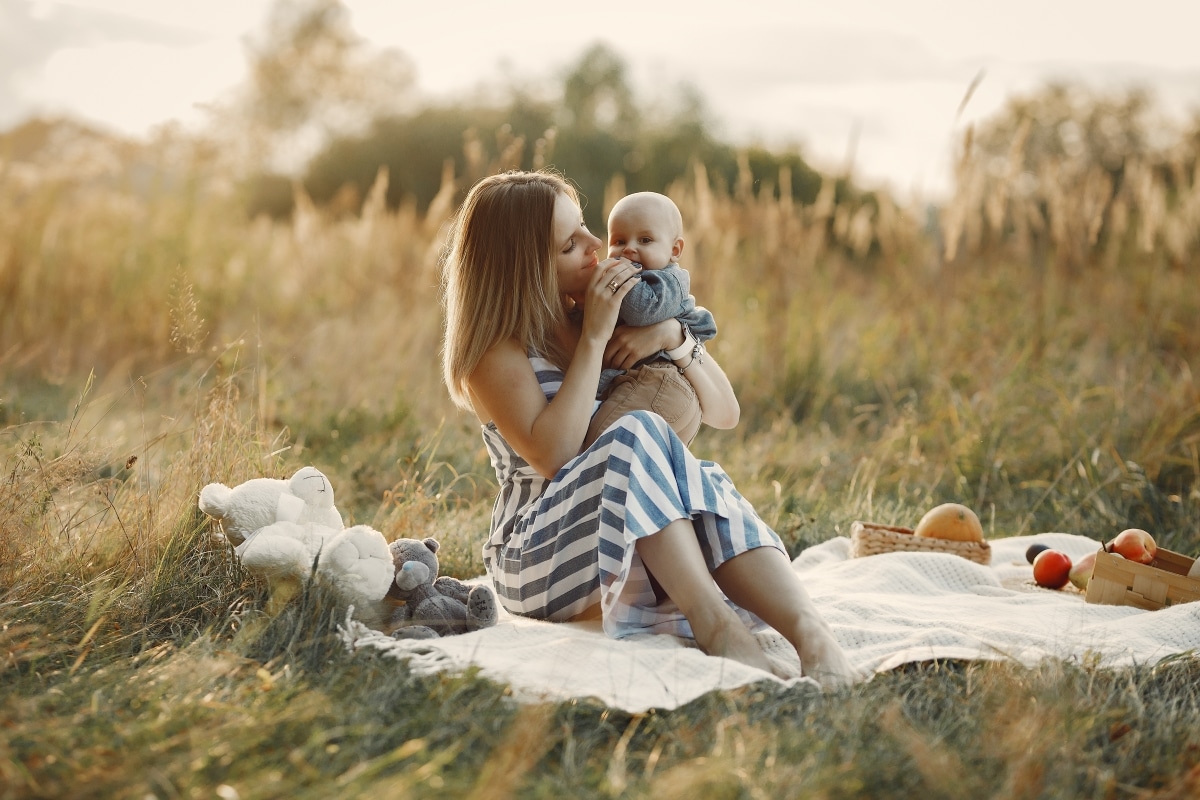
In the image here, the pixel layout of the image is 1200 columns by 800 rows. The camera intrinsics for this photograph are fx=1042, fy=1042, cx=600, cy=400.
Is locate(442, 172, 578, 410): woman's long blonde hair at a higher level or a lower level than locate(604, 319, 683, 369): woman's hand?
higher

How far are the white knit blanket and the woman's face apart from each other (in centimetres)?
89

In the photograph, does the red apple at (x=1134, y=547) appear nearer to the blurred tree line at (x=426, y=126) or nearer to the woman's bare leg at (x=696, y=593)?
the woman's bare leg at (x=696, y=593)

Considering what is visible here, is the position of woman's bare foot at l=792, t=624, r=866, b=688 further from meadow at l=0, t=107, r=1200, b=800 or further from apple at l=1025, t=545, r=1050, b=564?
apple at l=1025, t=545, r=1050, b=564

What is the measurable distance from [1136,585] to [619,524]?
168cm

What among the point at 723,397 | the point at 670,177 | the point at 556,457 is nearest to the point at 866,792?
the point at 556,457

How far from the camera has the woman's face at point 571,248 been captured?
2.68m

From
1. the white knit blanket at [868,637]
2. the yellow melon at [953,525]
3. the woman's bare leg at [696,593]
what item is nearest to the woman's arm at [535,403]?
the woman's bare leg at [696,593]

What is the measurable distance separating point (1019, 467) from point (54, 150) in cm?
578

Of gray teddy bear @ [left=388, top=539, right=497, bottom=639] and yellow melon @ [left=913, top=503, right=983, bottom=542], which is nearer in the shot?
gray teddy bear @ [left=388, top=539, right=497, bottom=639]

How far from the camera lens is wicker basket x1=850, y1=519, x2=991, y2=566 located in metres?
3.47

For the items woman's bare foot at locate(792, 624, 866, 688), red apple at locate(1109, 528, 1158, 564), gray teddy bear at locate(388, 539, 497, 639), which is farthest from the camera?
red apple at locate(1109, 528, 1158, 564)

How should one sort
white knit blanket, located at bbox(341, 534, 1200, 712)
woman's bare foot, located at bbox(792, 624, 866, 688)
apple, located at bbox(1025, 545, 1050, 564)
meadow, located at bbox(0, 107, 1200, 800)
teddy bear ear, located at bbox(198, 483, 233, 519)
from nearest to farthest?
meadow, located at bbox(0, 107, 1200, 800) → white knit blanket, located at bbox(341, 534, 1200, 712) → woman's bare foot, located at bbox(792, 624, 866, 688) → teddy bear ear, located at bbox(198, 483, 233, 519) → apple, located at bbox(1025, 545, 1050, 564)

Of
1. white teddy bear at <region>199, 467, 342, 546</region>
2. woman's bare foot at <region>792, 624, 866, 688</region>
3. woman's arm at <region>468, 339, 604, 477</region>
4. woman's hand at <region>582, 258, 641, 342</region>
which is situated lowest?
woman's bare foot at <region>792, 624, 866, 688</region>

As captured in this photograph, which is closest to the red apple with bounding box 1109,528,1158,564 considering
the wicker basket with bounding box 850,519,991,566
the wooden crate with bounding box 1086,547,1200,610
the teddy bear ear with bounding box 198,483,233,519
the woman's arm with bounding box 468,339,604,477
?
the wooden crate with bounding box 1086,547,1200,610
